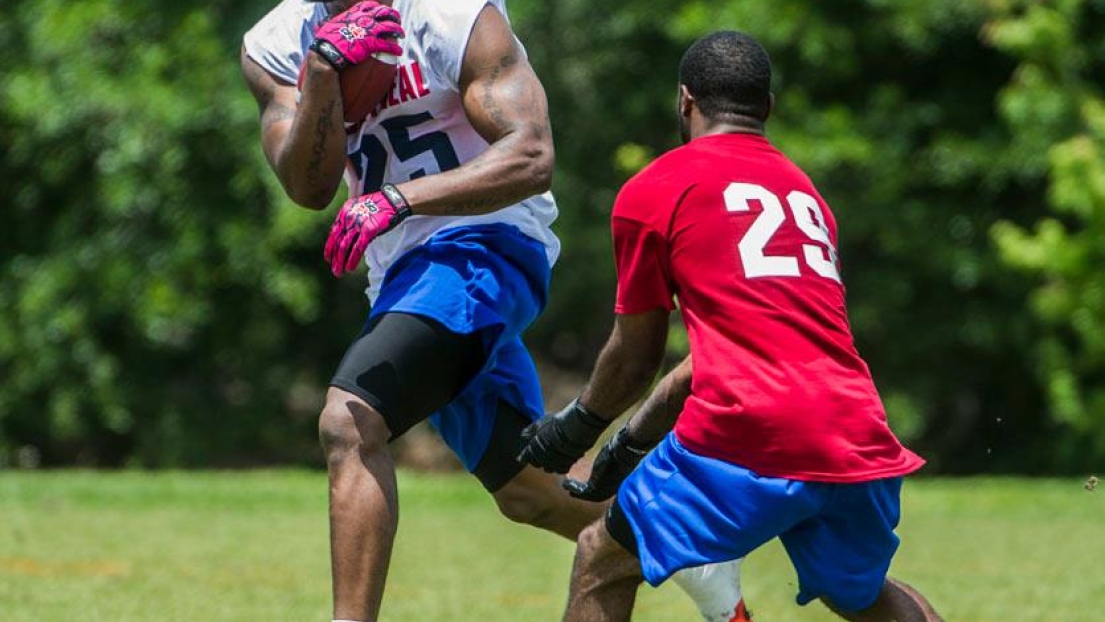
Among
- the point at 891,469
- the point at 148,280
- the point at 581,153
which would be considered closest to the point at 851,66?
the point at 581,153

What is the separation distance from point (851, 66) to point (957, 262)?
221 centimetres

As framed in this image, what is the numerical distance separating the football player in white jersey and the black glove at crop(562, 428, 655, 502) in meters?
0.48

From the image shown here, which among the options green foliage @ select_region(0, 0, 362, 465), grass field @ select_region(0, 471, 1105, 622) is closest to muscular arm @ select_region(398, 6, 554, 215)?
grass field @ select_region(0, 471, 1105, 622)

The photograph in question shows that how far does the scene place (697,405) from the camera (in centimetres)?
420

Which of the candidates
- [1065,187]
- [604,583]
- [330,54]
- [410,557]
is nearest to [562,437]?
[604,583]

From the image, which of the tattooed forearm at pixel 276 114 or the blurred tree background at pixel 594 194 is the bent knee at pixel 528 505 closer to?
the tattooed forearm at pixel 276 114

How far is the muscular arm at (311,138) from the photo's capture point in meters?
4.98

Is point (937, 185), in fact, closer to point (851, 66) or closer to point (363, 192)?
point (851, 66)

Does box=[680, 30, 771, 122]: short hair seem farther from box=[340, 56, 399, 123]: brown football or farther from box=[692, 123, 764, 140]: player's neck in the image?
box=[340, 56, 399, 123]: brown football

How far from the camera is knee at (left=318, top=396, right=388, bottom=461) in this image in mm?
4746

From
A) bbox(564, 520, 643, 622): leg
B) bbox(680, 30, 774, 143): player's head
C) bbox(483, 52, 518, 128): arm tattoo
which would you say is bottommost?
bbox(564, 520, 643, 622): leg

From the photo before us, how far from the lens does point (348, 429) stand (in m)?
4.76

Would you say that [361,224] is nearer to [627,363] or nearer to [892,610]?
[627,363]

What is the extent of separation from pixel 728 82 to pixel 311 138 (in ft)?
4.08
